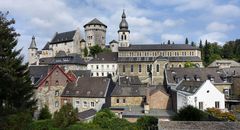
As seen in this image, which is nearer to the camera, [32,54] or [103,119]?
[103,119]

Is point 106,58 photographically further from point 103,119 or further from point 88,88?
point 103,119

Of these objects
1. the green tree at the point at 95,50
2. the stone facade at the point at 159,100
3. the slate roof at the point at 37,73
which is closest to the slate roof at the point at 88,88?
the stone facade at the point at 159,100

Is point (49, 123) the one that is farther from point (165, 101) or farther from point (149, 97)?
point (165, 101)

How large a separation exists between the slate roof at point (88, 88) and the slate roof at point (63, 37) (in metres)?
59.5

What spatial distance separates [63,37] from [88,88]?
65830 mm

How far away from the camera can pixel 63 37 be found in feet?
357

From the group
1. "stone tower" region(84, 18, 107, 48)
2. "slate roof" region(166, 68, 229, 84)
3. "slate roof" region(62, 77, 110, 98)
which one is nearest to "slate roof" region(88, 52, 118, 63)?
"stone tower" region(84, 18, 107, 48)

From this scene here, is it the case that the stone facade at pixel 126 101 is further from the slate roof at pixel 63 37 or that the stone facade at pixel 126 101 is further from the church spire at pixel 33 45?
the church spire at pixel 33 45

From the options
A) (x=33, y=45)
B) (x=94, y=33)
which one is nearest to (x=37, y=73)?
(x=94, y=33)

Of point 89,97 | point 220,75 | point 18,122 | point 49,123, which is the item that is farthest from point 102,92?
point 18,122

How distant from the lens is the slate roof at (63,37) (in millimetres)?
106250

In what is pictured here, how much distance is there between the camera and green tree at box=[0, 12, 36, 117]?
23953mm

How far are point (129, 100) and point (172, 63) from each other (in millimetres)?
43831

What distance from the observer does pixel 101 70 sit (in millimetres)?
89250
